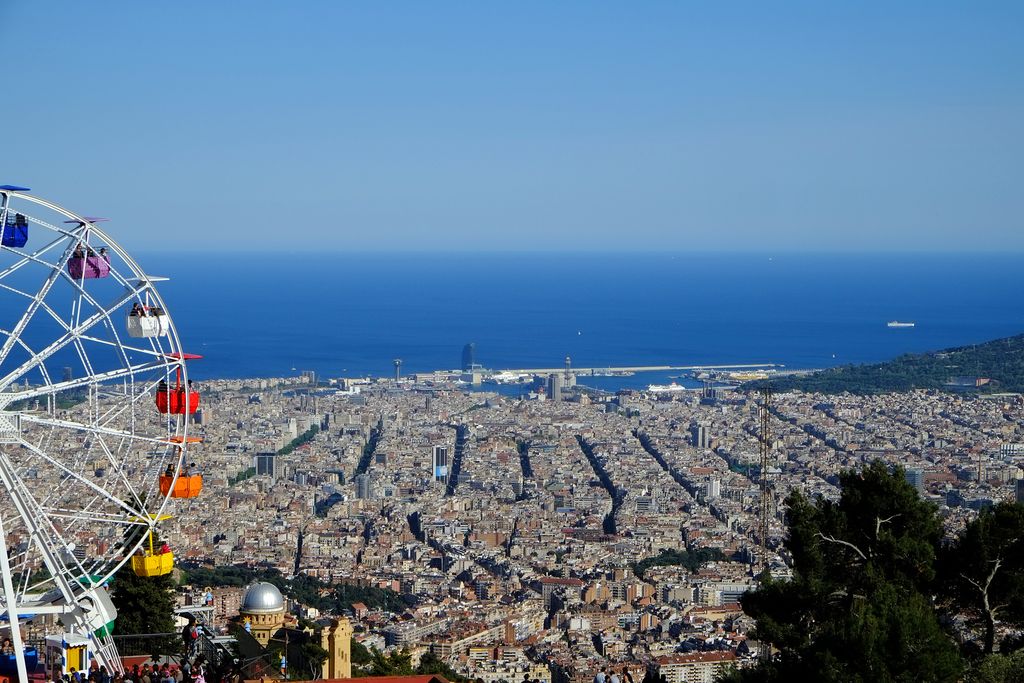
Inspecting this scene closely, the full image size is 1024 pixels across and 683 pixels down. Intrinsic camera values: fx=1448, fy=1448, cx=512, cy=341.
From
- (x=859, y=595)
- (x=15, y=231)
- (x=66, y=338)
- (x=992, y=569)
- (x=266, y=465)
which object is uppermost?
(x=15, y=231)

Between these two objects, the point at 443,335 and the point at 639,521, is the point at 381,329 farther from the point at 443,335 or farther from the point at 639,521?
the point at 639,521

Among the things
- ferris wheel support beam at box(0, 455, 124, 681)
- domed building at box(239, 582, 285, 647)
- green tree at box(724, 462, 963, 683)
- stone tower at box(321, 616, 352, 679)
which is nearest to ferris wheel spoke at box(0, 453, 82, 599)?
ferris wheel support beam at box(0, 455, 124, 681)

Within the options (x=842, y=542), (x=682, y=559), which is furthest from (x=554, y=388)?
(x=842, y=542)

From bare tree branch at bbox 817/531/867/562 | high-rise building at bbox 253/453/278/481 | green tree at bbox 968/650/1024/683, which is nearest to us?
green tree at bbox 968/650/1024/683

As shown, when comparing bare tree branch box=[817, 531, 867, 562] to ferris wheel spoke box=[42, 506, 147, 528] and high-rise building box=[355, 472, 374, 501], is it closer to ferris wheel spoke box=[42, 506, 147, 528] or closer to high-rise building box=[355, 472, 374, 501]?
ferris wheel spoke box=[42, 506, 147, 528]

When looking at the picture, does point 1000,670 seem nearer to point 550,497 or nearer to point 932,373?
point 550,497

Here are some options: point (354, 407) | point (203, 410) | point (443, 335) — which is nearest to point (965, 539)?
point (203, 410)
